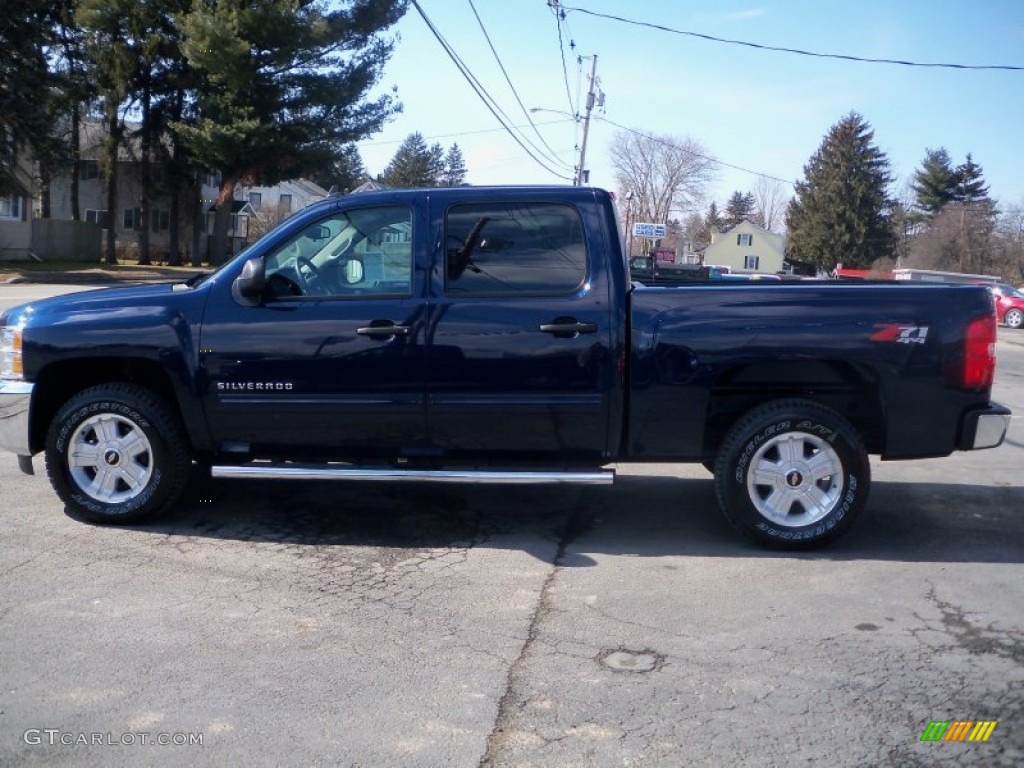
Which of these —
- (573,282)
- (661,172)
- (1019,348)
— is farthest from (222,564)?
(661,172)

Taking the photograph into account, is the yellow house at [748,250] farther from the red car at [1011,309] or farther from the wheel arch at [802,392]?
the wheel arch at [802,392]

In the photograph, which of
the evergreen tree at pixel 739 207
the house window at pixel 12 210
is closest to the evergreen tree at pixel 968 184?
the evergreen tree at pixel 739 207

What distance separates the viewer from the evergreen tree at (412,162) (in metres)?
71.8

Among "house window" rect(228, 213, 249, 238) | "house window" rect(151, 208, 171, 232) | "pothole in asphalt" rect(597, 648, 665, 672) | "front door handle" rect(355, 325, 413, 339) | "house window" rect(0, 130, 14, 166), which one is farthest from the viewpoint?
"house window" rect(228, 213, 249, 238)

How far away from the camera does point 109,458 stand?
6008 millimetres

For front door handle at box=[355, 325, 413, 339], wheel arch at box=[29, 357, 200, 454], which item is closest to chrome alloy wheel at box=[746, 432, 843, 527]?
front door handle at box=[355, 325, 413, 339]

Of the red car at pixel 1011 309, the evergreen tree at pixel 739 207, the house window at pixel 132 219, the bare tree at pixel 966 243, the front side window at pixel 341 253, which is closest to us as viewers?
the front side window at pixel 341 253

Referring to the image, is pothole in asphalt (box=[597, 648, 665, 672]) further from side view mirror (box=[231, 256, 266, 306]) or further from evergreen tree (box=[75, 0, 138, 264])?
evergreen tree (box=[75, 0, 138, 264])

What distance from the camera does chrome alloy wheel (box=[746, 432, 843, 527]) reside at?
569 cm

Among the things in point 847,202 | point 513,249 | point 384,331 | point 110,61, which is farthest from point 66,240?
point 847,202

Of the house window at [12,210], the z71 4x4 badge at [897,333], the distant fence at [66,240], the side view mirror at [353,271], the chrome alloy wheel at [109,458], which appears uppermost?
the house window at [12,210]

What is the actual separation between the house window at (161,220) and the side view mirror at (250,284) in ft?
184

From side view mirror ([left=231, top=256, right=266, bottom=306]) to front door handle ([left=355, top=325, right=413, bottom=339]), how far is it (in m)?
0.63

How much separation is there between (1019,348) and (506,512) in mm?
20260
